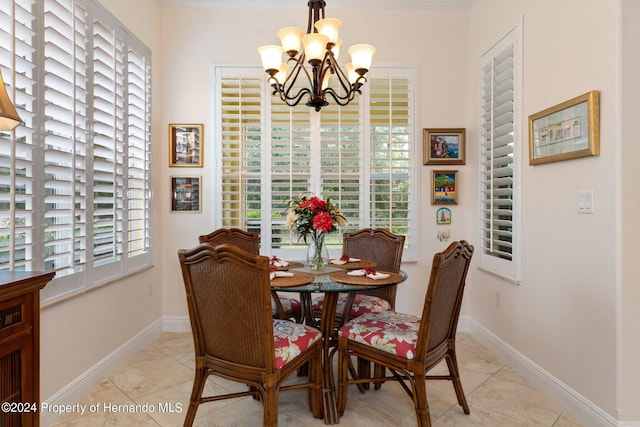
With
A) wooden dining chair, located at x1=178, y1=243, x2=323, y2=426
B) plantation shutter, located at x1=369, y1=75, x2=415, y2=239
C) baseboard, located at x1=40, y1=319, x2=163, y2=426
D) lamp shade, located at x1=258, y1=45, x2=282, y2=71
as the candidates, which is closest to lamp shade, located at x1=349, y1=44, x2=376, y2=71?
lamp shade, located at x1=258, y1=45, x2=282, y2=71

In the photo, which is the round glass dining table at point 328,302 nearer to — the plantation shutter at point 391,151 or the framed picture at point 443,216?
the plantation shutter at point 391,151

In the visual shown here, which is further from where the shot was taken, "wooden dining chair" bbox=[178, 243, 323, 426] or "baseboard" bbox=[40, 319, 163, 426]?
"baseboard" bbox=[40, 319, 163, 426]

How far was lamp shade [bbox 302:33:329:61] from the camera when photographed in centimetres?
211

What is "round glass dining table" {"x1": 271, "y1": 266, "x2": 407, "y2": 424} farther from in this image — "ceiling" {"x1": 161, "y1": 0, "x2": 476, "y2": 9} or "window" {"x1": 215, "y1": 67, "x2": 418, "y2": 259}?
"ceiling" {"x1": 161, "y1": 0, "x2": 476, "y2": 9}

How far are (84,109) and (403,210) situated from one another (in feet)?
8.84

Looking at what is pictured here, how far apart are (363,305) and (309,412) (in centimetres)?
77

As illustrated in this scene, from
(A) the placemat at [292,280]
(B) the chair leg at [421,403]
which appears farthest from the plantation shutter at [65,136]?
(B) the chair leg at [421,403]

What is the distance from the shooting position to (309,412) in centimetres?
217

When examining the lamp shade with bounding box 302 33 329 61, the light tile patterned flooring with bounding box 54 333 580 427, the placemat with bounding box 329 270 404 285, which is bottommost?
the light tile patterned flooring with bounding box 54 333 580 427

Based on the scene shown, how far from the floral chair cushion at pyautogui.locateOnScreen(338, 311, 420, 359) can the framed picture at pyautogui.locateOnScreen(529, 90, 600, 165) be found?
1.36m

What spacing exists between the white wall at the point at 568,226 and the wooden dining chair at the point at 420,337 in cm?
68

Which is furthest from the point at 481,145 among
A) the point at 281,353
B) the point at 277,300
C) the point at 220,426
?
the point at 220,426

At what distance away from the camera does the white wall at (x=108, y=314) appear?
2100 mm

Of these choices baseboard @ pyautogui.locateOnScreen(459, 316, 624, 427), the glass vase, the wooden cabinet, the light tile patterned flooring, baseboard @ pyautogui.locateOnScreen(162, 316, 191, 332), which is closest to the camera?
the wooden cabinet
